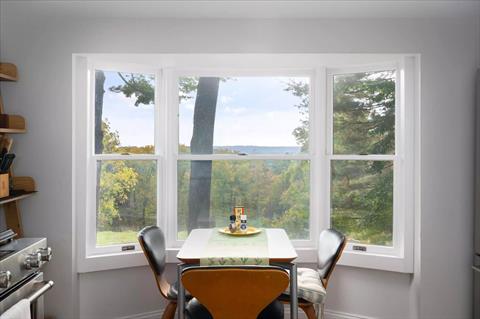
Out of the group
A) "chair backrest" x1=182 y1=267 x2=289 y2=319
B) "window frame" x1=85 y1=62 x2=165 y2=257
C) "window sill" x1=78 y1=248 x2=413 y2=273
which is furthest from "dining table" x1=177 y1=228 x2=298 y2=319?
"window frame" x1=85 y1=62 x2=165 y2=257

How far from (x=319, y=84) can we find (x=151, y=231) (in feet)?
5.78

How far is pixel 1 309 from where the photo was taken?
193 centimetres

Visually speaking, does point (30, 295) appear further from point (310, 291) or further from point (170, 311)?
point (310, 291)

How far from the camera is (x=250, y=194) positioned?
3.70 m

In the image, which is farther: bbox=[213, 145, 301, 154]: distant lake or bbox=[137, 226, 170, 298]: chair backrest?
bbox=[213, 145, 301, 154]: distant lake

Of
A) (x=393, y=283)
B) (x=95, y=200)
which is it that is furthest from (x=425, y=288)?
(x=95, y=200)

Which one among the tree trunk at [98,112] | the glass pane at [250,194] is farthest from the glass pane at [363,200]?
the tree trunk at [98,112]

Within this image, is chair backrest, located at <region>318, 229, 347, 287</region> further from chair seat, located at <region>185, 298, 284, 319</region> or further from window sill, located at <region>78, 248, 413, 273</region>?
chair seat, located at <region>185, 298, 284, 319</region>

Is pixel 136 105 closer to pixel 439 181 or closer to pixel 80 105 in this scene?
pixel 80 105

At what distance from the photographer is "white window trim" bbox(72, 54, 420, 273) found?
320cm

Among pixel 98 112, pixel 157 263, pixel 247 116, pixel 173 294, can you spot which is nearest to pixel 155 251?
pixel 157 263

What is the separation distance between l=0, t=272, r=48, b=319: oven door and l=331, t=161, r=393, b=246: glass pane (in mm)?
2225

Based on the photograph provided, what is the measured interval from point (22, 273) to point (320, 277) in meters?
1.87

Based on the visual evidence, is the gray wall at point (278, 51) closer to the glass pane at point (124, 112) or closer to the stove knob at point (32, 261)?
the glass pane at point (124, 112)
